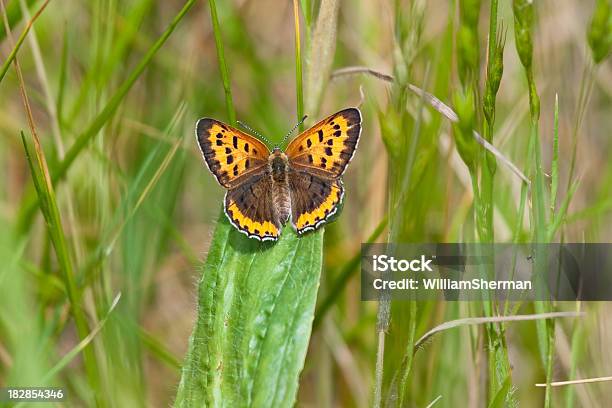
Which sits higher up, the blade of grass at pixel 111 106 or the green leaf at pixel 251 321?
the blade of grass at pixel 111 106

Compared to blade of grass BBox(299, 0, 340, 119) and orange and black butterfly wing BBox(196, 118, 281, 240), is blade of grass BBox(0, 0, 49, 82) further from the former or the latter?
blade of grass BBox(299, 0, 340, 119)

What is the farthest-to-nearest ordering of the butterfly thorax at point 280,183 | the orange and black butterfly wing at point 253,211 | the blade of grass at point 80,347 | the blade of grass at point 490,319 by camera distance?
the butterfly thorax at point 280,183 < the orange and black butterfly wing at point 253,211 < the blade of grass at point 80,347 < the blade of grass at point 490,319

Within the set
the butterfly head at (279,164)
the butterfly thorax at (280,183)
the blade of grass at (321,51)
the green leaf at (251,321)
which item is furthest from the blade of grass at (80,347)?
the blade of grass at (321,51)

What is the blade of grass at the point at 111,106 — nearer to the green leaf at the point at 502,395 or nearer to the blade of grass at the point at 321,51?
the blade of grass at the point at 321,51

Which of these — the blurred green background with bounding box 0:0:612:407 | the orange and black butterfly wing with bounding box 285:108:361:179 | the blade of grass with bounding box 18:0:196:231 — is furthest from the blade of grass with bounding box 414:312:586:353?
the blade of grass with bounding box 18:0:196:231

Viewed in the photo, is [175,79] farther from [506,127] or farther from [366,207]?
[506,127]

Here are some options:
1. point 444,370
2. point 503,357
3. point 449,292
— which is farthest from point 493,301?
point 444,370

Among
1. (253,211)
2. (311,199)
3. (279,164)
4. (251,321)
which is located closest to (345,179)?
(279,164)
